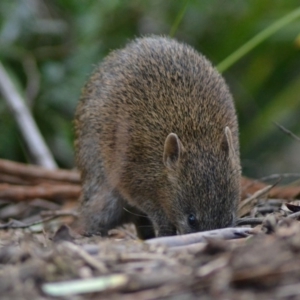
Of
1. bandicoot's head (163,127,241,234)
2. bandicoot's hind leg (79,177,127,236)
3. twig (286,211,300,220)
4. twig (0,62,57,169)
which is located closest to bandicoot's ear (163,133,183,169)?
bandicoot's head (163,127,241,234)

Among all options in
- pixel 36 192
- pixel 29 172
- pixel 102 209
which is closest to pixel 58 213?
pixel 102 209

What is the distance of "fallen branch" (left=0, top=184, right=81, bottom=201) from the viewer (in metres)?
7.22

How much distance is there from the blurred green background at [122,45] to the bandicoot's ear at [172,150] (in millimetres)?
3870

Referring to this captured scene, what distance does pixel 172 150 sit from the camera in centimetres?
580

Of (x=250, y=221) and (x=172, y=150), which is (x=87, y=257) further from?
(x=172, y=150)

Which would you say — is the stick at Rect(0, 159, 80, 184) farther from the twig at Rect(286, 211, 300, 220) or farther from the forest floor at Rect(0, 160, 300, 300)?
the twig at Rect(286, 211, 300, 220)

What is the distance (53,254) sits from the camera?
3422 mm

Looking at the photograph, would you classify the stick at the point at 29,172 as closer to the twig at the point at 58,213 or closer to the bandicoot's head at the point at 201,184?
the twig at the point at 58,213

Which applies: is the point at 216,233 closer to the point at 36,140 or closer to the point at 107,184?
the point at 107,184

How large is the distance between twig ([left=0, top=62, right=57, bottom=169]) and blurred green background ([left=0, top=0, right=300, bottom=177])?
0.60m

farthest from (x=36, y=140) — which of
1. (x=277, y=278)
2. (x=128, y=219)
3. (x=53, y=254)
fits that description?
(x=277, y=278)

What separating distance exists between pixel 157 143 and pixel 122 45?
187 inches

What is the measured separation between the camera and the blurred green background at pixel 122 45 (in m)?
10.2

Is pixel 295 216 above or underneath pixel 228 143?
underneath
